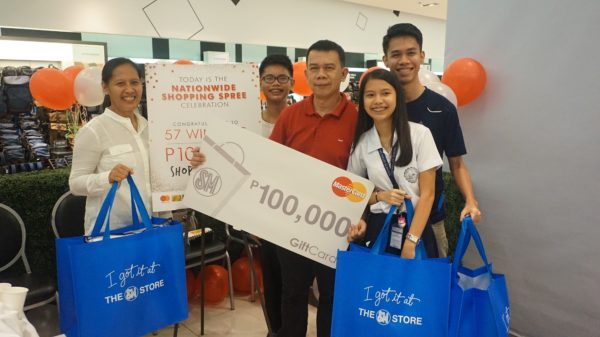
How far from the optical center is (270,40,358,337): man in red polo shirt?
5.87 ft

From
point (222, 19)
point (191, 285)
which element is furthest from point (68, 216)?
point (222, 19)

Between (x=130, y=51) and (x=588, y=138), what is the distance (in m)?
7.43

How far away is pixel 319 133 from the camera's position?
1846 mm

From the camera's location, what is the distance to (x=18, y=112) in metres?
6.43

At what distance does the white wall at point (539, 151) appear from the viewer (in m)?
2.32

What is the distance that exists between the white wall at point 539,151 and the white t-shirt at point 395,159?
1.23m

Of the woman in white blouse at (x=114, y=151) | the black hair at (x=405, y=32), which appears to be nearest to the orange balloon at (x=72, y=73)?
the woman in white blouse at (x=114, y=151)

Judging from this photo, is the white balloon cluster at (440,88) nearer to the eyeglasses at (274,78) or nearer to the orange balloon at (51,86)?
the eyeglasses at (274,78)

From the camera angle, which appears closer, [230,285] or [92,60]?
[230,285]

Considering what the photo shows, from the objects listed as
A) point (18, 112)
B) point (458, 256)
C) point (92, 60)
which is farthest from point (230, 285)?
point (92, 60)

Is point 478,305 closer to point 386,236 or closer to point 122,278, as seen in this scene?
point 386,236

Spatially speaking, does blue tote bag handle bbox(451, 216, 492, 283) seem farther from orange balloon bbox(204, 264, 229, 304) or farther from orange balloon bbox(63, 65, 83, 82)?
orange balloon bbox(63, 65, 83, 82)

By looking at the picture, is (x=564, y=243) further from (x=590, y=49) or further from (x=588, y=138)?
(x=590, y=49)

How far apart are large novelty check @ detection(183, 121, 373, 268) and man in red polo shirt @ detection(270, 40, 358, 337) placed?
13 cm
